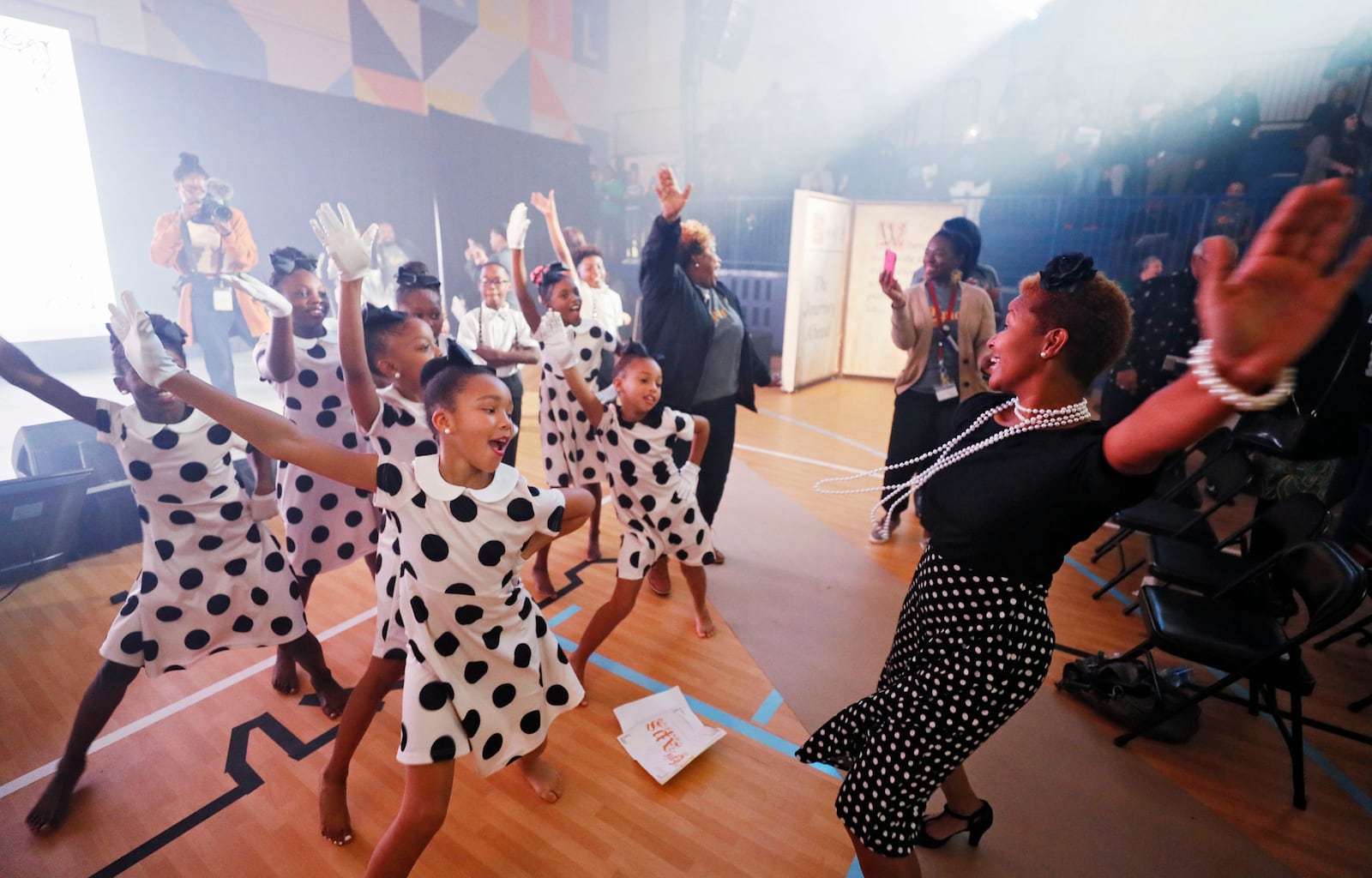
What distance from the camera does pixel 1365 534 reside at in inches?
134

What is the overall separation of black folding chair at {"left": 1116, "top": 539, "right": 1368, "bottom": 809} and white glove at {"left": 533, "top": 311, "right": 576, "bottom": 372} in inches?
98.6

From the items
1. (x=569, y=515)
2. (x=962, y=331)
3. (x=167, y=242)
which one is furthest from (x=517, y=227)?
(x=962, y=331)

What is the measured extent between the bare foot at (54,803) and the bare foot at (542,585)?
6.20 ft

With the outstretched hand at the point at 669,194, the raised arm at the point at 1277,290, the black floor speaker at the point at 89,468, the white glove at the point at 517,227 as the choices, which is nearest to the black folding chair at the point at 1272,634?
the raised arm at the point at 1277,290

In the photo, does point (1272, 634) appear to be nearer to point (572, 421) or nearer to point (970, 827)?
point (970, 827)

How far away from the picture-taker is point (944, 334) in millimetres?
3744

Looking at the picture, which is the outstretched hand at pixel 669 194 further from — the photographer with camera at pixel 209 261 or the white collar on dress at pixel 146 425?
the photographer with camera at pixel 209 261

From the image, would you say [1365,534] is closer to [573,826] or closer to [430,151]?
[573,826]

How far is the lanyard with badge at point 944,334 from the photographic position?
3.71 metres

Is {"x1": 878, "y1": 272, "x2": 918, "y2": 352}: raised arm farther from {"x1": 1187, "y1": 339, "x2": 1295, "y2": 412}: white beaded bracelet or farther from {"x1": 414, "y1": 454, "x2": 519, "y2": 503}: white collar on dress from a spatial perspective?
{"x1": 1187, "y1": 339, "x2": 1295, "y2": 412}: white beaded bracelet

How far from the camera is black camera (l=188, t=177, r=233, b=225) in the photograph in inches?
165

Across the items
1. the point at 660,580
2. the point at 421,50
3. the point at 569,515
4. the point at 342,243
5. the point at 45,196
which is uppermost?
the point at 421,50

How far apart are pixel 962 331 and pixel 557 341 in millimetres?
2196

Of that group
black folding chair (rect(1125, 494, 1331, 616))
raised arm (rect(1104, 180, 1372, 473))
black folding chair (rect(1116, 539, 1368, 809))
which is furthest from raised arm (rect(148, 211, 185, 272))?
black folding chair (rect(1125, 494, 1331, 616))
